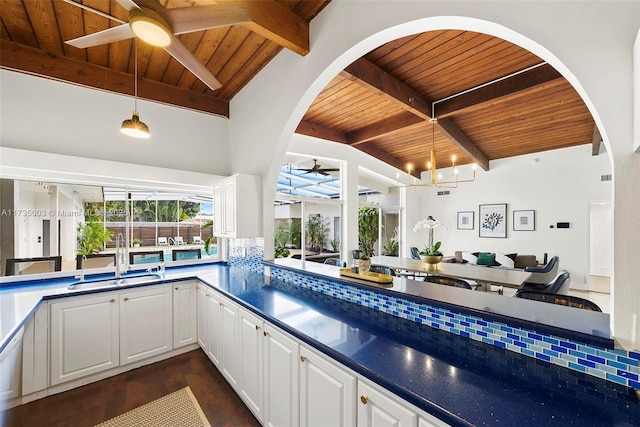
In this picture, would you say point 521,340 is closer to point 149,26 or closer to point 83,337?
point 149,26

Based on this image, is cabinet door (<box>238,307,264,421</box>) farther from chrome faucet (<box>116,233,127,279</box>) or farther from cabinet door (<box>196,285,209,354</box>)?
chrome faucet (<box>116,233,127,279</box>)

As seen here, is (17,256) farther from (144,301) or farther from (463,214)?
(463,214)

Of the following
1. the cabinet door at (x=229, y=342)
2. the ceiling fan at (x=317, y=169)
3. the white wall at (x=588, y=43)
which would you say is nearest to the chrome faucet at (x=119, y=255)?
the cabinet door at (x=229, y=342)

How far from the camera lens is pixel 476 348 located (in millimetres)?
1304

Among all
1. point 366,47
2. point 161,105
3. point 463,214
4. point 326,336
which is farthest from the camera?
point 463,214

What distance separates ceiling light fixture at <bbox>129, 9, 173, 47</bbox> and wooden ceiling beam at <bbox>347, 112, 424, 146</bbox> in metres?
3.91

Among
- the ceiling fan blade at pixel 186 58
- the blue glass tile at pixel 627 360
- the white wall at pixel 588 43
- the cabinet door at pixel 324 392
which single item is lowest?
the cabinet door at pixel 324 392

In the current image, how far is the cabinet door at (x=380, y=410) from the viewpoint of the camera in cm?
103

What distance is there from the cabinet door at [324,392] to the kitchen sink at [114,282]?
2.21 metres

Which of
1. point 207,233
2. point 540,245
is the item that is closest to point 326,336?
point 207,233

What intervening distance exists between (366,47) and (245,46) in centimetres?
134

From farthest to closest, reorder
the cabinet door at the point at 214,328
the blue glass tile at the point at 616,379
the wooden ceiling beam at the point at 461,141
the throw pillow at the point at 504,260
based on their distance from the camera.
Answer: the throw pillow at the point at 504,260, the wooden ceiling beam at the point at 461,141, the cabinet door at the point at 214,328, the blue glass tile at the point at 616,379

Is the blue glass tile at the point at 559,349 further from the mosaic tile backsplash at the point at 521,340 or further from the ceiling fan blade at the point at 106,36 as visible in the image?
the ceiling fan blade at the point at 106,36

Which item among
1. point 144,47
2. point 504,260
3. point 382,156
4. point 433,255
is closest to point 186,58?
point 144,47
